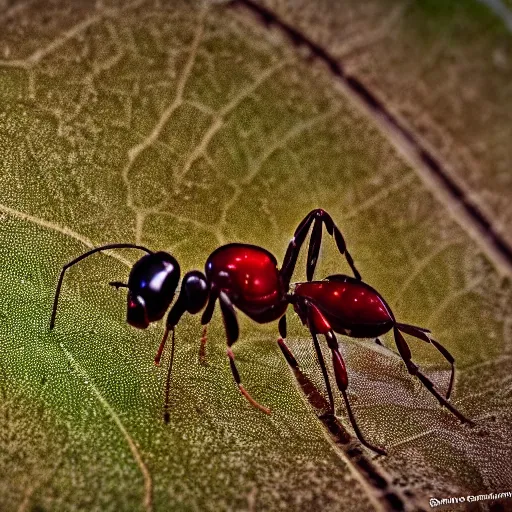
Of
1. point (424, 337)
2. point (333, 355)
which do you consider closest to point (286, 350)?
point (333, 355)

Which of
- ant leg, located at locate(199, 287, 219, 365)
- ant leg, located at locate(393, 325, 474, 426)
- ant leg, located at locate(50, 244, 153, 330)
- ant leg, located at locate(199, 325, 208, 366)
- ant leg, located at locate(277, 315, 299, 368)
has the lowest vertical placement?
ant leg, located at locate(393, 325, 474, 426)

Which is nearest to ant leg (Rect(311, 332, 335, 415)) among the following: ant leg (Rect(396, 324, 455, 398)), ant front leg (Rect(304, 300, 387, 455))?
ant front leg (Rect(304, 300, 387, 455))

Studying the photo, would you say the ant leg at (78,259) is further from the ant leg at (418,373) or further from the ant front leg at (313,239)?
the ant leg at (418,373)

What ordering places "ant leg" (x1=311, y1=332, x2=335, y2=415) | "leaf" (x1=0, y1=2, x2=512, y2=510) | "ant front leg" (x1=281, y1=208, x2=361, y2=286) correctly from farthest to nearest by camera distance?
"ant front leg" (x1=281, y1=208, x2=361, y2=286)
"ant leg" (x1=311, y1=332, x2=335, y2=415)
"leaf" (x1=0, y1=2, x2=512, y2=510)

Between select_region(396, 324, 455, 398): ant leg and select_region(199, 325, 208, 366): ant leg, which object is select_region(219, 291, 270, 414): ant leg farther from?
select_region(396, 324, 455, 398): ant leg

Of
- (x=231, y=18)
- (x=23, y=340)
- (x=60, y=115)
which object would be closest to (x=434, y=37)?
(x=231, y=18)

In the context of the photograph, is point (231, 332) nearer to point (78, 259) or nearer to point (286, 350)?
point (286, 350)
